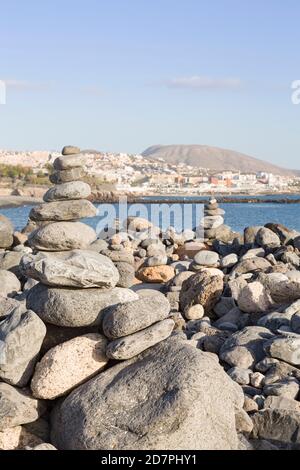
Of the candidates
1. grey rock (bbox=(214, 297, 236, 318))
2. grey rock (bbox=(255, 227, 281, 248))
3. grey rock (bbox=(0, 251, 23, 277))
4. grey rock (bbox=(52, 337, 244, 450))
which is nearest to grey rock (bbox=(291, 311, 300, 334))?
grey rock (bbox=(214, 297, 236, 318))

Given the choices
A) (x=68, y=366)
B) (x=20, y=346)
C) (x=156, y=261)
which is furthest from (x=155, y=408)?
(x=156, y=261)

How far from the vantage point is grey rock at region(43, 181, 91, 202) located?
826 centimetres

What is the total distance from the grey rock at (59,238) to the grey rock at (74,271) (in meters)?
0.90

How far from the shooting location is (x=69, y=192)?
325 inches

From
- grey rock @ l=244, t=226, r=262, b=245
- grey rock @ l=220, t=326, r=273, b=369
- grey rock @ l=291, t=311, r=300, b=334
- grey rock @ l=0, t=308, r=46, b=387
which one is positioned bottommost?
grey rock @ l=220, t=326, r=273, b=369

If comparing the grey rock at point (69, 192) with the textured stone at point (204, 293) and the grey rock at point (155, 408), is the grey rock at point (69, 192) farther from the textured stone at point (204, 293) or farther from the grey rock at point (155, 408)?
the textured stone at point (204, 293)

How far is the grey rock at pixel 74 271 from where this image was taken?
6.53 meters

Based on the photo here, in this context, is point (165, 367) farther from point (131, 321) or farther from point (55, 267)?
point (55, 267)

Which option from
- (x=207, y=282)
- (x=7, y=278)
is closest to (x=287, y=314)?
(x=207, y=282)

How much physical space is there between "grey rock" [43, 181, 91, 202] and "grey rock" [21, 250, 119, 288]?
5.32 ft

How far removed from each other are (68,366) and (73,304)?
2.04ft

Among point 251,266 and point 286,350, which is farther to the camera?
point 251,266

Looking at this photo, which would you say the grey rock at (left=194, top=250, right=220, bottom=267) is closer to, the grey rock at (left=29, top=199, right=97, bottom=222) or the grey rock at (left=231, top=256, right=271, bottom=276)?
the grey rock at (left=231, top=256, right=271, bottom=276)

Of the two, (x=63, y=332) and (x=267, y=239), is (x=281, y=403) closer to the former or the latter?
(x=63, y=332)
